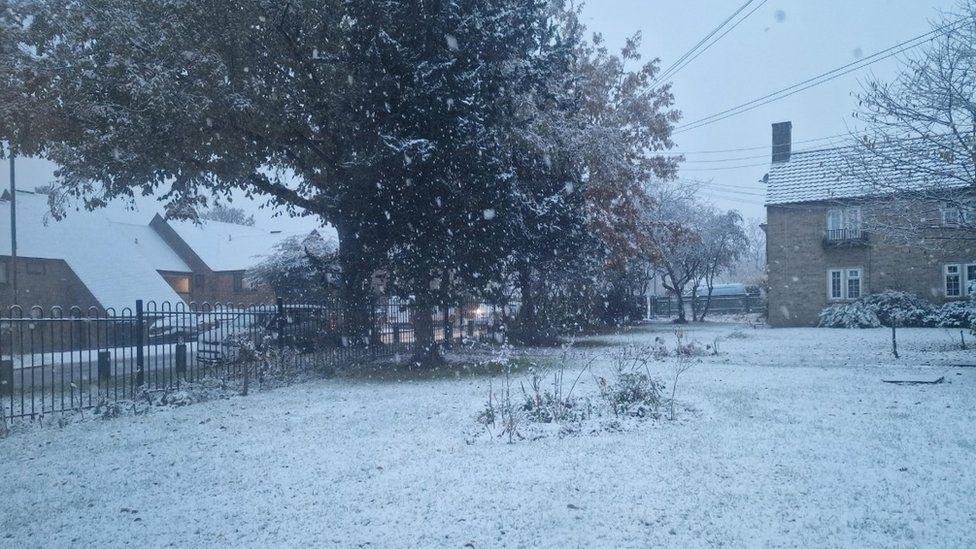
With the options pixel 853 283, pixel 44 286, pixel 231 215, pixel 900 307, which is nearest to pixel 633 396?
pixel 900 307

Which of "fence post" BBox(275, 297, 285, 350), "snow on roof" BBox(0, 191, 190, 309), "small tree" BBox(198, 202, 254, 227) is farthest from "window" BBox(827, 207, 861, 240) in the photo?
"small tree" BBox(198, 202, 254, 227)

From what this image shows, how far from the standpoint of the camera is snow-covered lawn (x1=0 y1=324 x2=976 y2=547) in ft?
13.5

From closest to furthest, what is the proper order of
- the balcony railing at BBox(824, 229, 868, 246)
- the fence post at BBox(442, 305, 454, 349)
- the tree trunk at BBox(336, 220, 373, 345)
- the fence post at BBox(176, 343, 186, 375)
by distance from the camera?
the fence post at BBox(176, 343, 186, 375) < the tree trunk at BBox(336, 220, 373, 345) < the fence post at BBox(442, 305, 454, 349) < the balcony railing at BBox(824, 229, 868, 246)

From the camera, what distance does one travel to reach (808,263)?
28031 mm

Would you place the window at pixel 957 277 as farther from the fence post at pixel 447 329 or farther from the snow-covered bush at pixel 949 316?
the fence post at pixel 447 329

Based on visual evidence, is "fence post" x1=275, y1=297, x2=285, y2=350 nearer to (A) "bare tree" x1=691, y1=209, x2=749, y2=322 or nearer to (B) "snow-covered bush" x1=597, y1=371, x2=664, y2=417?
(B) "snow-covered bush" x1=597, y1=371, x2=664, y2=417

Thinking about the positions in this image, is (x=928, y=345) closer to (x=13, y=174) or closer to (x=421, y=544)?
(x=421, y=544)

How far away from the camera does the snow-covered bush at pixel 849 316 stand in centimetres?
2519

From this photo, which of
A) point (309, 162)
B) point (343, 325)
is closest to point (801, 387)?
point (343, 325)

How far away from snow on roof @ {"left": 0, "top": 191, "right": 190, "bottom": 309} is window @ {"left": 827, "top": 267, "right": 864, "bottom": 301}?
32655 mm

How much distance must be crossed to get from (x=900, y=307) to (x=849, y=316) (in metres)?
2.02

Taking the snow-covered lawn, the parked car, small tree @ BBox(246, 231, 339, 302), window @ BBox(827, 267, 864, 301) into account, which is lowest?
the snow-covered lawn

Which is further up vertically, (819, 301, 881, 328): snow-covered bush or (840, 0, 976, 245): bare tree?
(840, 0, 976, 245): bare tree

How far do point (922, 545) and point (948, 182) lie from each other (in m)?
11.9
